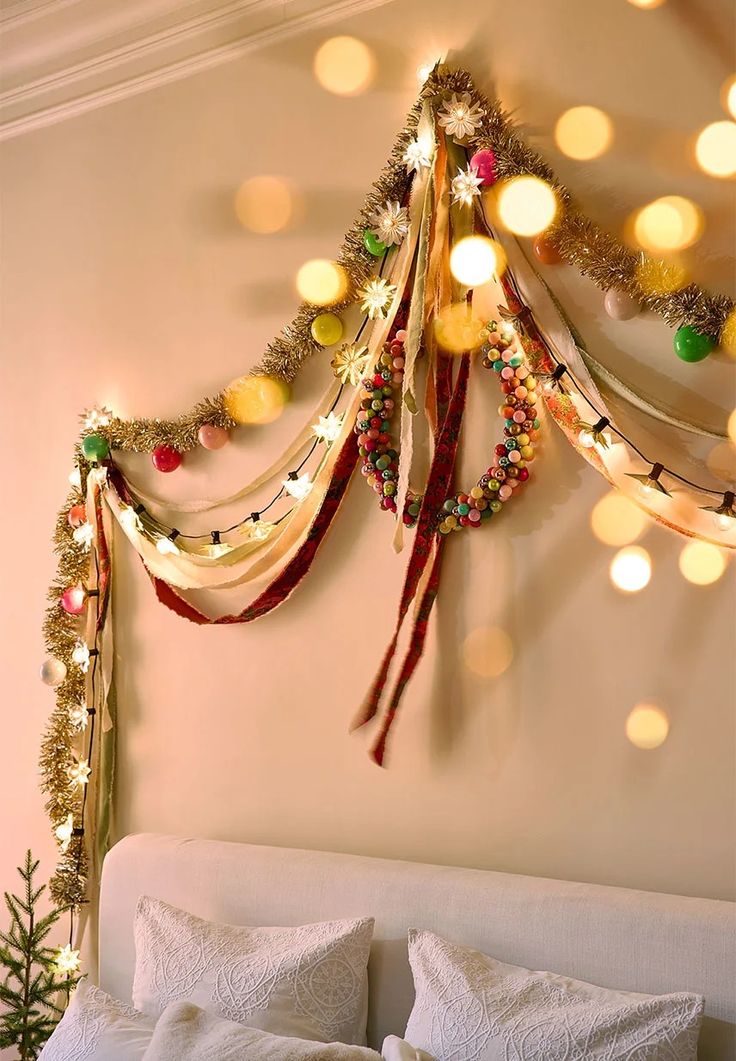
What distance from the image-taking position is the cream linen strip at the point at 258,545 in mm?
2174

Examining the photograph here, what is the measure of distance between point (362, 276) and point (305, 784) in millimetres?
1107

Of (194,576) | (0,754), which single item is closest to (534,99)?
(194,576)

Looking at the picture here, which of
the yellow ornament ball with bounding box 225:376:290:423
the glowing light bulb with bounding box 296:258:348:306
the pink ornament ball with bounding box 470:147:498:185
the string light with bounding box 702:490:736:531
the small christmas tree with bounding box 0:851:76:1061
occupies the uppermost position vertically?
the pink ornament ball with bounding box 470:147:498:185

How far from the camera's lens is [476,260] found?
2082 mm

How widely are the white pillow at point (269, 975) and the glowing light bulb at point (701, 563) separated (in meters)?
0.86

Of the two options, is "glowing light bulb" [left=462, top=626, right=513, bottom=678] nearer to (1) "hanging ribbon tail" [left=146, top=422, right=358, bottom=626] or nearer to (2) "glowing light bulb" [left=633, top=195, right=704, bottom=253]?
(1) "hanging ribbon tail" [left=146, top=422, right=358, bottom=626]

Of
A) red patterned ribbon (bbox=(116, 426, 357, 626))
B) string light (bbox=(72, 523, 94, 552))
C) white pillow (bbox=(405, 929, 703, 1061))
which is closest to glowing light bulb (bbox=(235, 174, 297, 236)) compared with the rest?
red patterned ribbon (bbox=(116, 426, 357, 626))

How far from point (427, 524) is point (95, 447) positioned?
95cm

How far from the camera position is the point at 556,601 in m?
1.97

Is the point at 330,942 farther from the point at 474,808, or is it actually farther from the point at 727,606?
the point at 727,606

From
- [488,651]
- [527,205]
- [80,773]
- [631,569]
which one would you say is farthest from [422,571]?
[80,773]

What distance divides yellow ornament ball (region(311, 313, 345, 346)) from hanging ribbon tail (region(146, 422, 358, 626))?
0.23 metres

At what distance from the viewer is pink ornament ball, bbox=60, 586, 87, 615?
2.54 metres

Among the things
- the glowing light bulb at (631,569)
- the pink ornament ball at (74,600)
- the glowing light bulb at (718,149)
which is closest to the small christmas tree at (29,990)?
the pink ornament ball at (74,600)
